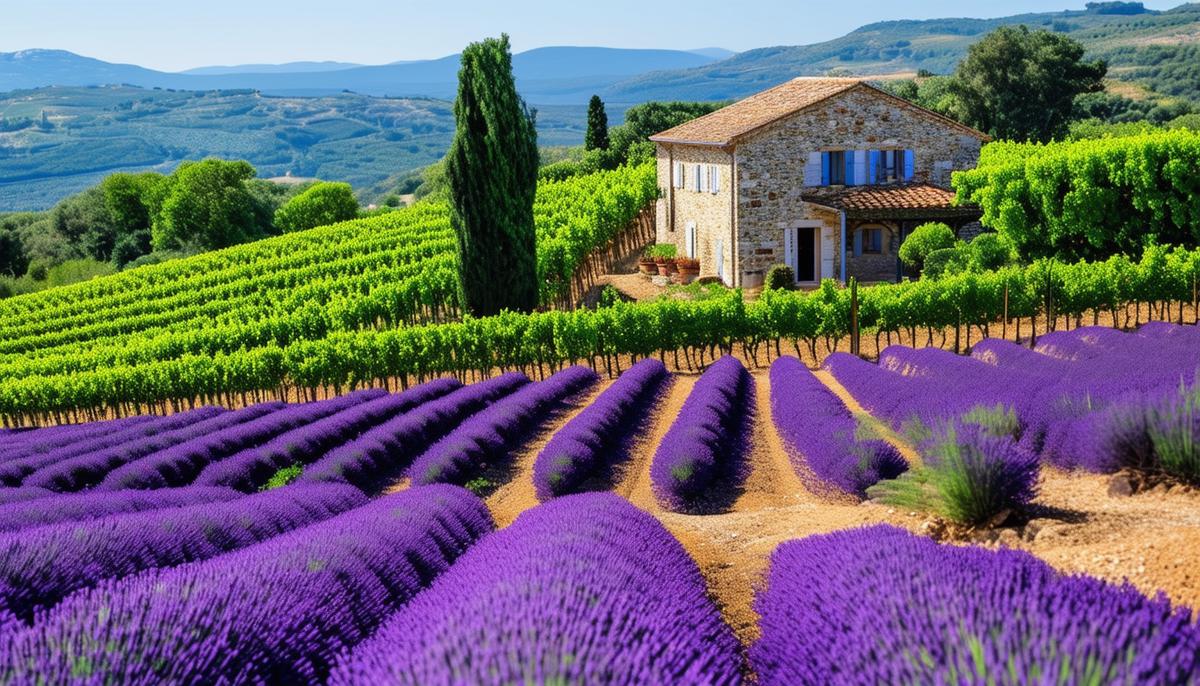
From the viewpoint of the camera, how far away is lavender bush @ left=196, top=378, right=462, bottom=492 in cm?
1443

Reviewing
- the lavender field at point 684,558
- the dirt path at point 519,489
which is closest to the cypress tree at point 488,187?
the dirt path at point 519,489

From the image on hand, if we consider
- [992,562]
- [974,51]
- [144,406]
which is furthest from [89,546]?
[974,51]

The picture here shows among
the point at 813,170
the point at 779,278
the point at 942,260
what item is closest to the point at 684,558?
the point at 942,260

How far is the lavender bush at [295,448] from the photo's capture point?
14434 millimetres

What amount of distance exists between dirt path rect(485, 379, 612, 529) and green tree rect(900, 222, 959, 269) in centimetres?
1804

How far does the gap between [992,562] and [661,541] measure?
10.0ft

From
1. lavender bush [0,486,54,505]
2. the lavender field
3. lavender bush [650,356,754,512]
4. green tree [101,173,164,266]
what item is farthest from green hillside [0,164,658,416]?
green tree [101,173,164,266]

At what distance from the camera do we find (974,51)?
203 ft

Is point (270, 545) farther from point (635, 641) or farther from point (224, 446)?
point (224, 446)

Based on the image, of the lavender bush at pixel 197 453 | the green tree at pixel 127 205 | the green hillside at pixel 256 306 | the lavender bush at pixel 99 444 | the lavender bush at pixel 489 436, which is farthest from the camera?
the green tree at pixel 127 205

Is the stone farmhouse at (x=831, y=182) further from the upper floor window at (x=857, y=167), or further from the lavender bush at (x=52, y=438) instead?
the lavender bush at (x=52, y=438)

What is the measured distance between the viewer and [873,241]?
35969mm

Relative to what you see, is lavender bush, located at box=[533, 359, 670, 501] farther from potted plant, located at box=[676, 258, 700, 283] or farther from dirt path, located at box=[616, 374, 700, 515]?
potted plant, located at box=[676, 258, 700, 283]

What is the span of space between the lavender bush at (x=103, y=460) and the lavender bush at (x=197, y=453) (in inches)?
18.8
